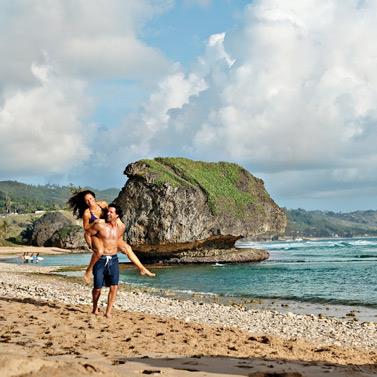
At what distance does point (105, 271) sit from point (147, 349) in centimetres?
414

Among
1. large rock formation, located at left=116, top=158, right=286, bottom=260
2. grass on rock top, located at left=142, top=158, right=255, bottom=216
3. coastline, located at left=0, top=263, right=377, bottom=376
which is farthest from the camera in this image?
grass on rock top, located at left=142, top=158, right=255, bottom=216

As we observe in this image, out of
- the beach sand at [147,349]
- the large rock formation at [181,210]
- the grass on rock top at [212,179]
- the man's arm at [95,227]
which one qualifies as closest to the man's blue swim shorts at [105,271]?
the man's arm at [95,227]

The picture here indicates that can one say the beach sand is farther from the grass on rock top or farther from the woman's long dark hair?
the grass on rock top

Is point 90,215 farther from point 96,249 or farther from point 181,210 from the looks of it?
point 181,210

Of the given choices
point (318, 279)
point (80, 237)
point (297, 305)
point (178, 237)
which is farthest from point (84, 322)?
point (80, 237)

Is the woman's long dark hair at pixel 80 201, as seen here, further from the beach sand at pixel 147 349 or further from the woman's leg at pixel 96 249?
the beach sand at pixel 147 349

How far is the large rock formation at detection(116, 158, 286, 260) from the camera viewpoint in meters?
53.2

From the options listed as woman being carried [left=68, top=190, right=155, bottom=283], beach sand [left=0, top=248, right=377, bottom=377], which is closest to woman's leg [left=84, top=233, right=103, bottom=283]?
woman being carried [left=68, top=190, right=155, bottom=283]

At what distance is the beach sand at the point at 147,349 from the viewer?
20.1 ft

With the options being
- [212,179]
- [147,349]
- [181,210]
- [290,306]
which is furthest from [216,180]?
[147,349]

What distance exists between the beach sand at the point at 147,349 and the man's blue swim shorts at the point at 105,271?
0.82 metres

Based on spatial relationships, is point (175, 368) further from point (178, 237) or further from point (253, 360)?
point (178, 237)

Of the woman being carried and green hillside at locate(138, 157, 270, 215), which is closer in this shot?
the woman being carried

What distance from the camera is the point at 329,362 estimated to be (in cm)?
800
